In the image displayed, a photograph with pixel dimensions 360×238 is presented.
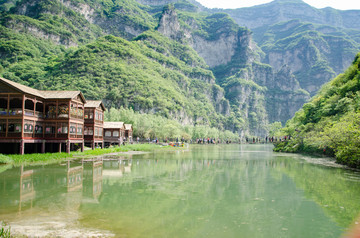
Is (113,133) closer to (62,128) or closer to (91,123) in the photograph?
(91,123)

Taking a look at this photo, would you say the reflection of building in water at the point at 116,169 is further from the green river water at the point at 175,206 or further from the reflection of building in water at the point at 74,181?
the reflection of building in water at the point at 74,181

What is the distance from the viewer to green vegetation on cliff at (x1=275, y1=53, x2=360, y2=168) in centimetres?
3075

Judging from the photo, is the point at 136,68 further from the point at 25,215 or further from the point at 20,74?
the point at 25,215

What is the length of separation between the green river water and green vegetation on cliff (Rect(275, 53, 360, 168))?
825 centimetres

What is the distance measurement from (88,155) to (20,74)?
13036 centimetres

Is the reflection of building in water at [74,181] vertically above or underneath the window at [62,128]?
underneath

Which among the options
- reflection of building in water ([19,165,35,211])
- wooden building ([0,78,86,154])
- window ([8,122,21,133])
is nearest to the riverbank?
reflection of building in water ([19,165,35,211])

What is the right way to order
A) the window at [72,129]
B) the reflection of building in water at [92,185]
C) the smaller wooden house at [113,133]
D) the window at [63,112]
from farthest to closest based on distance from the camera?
the smaller wooden house at [113,133] < the window at [72,129] < the window at [63,112] < the reflection of building in water at [92,185]

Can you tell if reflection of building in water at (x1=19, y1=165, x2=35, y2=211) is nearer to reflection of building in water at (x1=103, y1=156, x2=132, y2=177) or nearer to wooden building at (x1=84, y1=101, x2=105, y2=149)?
reflection of building in water at (x1=103, y1=156, x2=132, y2=177)

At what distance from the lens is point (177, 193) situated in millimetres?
17500

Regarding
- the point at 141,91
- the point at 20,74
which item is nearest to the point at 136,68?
the point at 141,91

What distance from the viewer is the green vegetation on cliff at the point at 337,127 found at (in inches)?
1211

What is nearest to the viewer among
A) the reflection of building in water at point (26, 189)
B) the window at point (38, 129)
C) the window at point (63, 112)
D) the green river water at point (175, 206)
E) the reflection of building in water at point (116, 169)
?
the green river water at point (175, 206)

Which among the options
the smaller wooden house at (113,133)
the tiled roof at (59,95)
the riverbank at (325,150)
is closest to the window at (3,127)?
the tiled roof at (59,95)
